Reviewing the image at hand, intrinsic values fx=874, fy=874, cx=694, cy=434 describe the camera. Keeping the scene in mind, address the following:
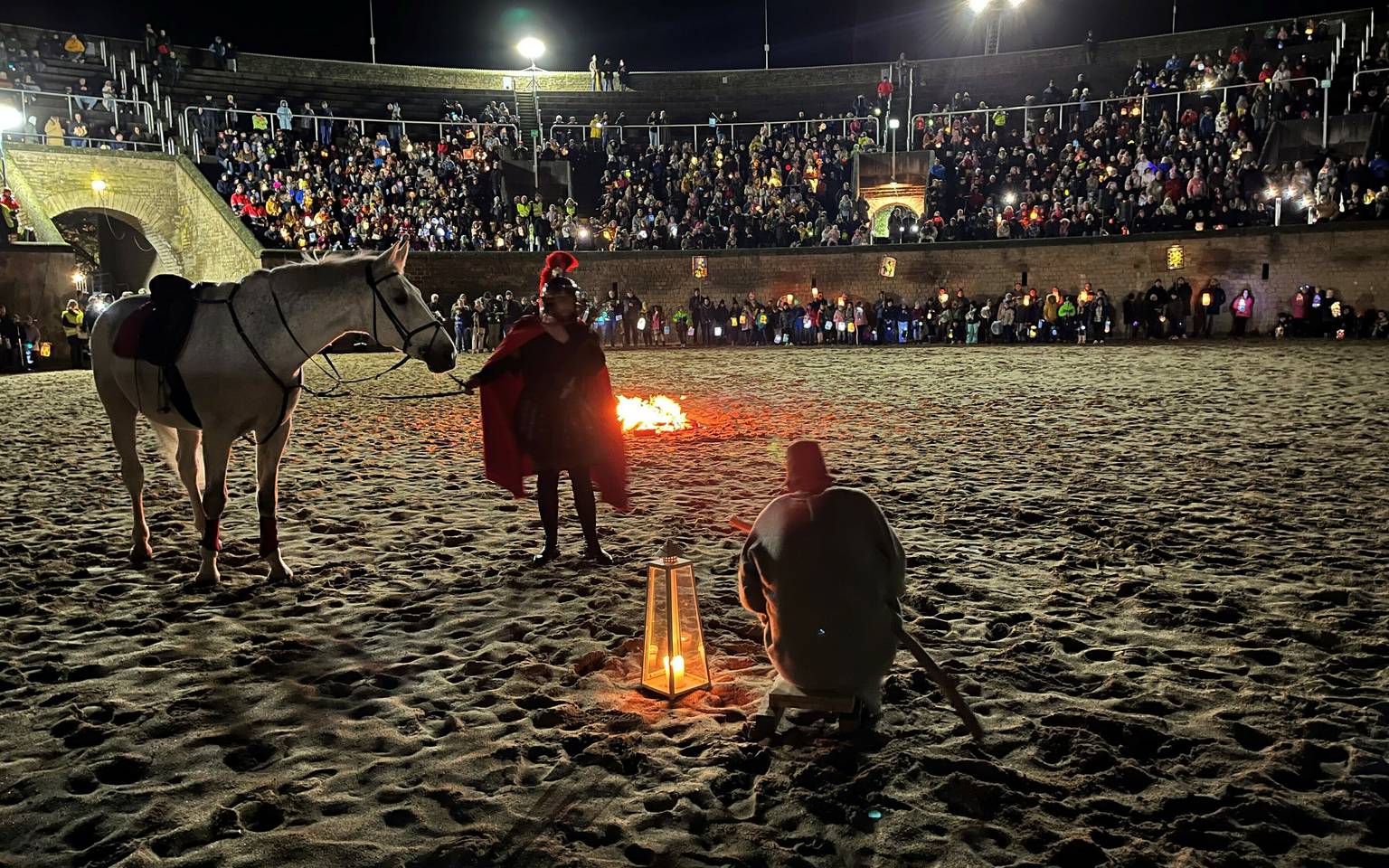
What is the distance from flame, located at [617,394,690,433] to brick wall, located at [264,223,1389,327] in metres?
16.4

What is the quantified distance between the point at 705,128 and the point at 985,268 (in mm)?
13376

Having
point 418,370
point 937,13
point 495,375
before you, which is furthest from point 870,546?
point 937,13

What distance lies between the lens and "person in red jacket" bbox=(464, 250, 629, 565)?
19.5 ft

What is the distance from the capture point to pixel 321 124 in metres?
30.8

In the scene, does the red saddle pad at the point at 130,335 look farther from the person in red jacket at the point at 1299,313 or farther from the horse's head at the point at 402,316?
the person in red jacket at the point at 1299,313

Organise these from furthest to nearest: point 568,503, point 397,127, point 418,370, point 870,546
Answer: point 397,127 → point 418,370 → point 568,503 → point 870,546

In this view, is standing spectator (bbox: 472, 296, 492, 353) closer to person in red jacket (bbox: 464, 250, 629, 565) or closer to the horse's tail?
the horse's tail

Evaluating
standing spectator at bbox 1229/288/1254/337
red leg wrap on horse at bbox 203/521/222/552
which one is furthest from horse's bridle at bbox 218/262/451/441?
standing spectator at bbox 1229/288/1254/337

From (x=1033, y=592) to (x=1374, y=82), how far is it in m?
30.9

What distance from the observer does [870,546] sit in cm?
344

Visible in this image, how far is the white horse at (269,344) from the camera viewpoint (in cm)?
561

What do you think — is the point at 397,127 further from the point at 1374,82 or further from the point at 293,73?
the point at 1374,82

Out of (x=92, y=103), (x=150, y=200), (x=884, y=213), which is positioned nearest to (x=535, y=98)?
(x=150, y=200)

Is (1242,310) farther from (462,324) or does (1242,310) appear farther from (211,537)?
(211,537)
